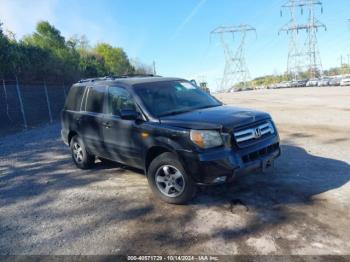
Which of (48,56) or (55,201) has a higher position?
(48,56)

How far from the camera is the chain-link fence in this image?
606 inches

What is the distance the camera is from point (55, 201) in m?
5.30

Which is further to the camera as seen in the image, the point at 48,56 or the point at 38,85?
the point at 48,56

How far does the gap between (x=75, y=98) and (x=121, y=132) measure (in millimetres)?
2213

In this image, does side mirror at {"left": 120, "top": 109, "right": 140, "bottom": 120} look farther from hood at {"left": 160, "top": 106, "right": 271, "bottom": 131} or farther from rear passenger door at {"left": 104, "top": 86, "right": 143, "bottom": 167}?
hood at {"left": 160, "top": 106, "right": 271, "bottom": 131}

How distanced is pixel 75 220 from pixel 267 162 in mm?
2883

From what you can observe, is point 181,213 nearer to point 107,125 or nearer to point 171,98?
point 171,98

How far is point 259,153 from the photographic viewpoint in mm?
4559

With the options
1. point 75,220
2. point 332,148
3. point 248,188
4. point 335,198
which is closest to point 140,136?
point 75,220

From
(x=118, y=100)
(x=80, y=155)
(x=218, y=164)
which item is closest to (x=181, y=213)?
(x=218, y=164)

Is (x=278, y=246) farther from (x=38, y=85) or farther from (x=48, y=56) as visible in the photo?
(x=48, y=56)

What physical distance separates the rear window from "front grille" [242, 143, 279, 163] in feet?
13.1

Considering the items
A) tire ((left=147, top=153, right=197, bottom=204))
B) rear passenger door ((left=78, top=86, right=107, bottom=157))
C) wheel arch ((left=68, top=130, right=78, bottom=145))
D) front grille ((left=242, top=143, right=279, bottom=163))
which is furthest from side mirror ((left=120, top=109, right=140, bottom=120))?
wheel arch ((left=68, top=130, right=78, bottom=145))

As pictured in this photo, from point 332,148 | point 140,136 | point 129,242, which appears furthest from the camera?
point 332,148
